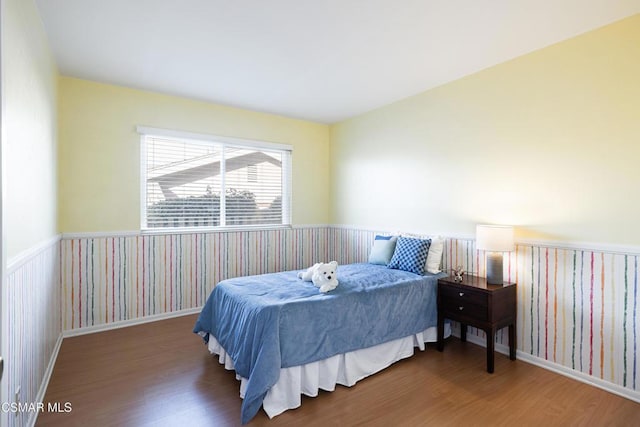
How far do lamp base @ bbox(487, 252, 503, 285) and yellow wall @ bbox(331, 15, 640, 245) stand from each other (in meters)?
0.30

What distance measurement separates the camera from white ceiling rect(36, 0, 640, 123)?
215 centimetres

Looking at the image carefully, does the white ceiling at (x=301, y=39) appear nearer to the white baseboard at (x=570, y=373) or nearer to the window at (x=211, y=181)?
the window at (x=211, y=181)

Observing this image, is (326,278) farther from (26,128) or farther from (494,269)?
(26,128)

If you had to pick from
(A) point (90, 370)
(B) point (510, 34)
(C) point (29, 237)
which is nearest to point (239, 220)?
(A) point (90, 370)

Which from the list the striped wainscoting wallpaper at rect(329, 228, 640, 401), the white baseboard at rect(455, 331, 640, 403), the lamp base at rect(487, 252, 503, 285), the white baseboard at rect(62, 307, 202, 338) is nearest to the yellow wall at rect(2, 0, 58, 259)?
the white baseboard at rect(62, 307, 202, 338)

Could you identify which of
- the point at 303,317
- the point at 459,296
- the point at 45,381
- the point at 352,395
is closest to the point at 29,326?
the point at 45,381

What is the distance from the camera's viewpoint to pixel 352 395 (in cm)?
227

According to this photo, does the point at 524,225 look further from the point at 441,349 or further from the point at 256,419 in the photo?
the point at 256,419

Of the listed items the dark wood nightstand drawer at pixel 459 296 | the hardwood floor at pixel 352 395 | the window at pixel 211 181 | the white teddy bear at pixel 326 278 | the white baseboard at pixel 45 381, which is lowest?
the hardwood floor at pixel 352 395

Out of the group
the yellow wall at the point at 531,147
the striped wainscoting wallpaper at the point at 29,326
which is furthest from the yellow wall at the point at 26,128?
the yellow wall at the point at 531,147

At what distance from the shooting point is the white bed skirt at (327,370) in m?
2.13

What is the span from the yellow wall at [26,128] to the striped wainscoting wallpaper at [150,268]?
0.77m

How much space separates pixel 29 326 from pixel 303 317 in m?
1.66

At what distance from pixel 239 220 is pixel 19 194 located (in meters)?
2.74
